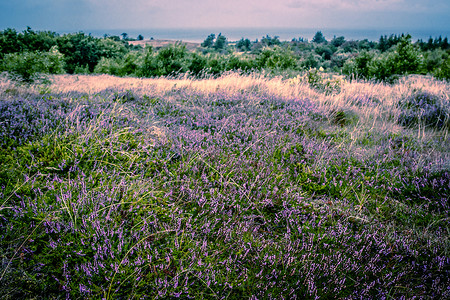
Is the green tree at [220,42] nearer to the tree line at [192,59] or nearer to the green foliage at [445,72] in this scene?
the tree line at [192,59]

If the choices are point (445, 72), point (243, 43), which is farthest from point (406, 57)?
point (243, 43)

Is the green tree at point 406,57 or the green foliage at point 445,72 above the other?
the green tree at point 406,57

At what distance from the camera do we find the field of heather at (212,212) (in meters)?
1.98

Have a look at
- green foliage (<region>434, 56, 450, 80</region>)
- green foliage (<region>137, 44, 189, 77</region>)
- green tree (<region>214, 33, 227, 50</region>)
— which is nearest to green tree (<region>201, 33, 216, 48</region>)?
green tree (<region>214, 33, 227, 50</region>)

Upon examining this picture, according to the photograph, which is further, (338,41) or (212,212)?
(338,41)

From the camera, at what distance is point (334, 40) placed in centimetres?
7175

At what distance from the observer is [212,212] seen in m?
2.62

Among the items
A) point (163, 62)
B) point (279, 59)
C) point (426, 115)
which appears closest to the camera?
point (426, 115)

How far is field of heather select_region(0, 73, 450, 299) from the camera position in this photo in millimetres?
1981

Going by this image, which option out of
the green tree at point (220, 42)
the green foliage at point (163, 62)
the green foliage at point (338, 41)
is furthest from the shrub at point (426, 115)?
the green tree at point (220, 42)

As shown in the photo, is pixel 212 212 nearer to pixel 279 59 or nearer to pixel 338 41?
pixel 279 59

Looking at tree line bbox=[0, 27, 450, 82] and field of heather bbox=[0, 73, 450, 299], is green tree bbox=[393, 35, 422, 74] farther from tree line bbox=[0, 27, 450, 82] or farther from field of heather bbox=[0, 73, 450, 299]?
field of heather bbox=[0, 73, 450, 299]

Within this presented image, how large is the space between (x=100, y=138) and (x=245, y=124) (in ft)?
7.83

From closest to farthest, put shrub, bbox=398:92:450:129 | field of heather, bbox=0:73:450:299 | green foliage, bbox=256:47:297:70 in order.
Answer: field of heather, bbox=0:73:450:299 < shrub, bbox=398:92:450:129 < green foliage, bbox=256:47:297:70
